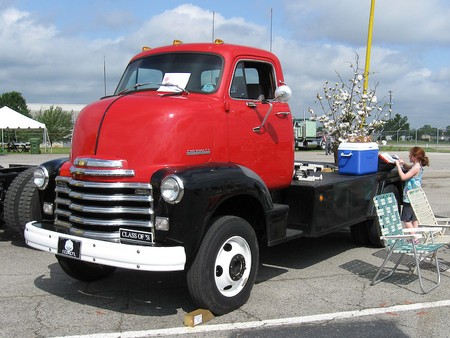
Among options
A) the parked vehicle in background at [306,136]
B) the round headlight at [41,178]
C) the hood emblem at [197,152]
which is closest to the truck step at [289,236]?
the hood emblem at [197,152]

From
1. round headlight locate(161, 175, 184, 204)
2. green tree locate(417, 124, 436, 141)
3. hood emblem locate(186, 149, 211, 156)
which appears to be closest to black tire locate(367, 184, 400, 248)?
hood emblem locate(186, 149, 211, 156)

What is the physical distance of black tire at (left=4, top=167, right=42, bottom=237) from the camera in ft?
22.8

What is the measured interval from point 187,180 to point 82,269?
2115 mm

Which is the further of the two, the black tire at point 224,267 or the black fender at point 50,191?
the black fender at point 50,191

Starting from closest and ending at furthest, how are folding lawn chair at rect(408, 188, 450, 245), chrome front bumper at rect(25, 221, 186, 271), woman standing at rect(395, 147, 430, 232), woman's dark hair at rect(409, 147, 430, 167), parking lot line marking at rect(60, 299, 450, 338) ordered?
1. chrome front bumper at rect(25, 221, 186, 271)
2. parking lot line marking at rect(60, 299, 450, 338)
3. folding lawn chair at rect(408, 188, 450, 245)
4. woman standing at rect(395, 147, 430, 232)
5. woman's dark hair at rect(409, 147, 430, 167)

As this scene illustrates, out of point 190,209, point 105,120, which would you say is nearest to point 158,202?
point 190,209

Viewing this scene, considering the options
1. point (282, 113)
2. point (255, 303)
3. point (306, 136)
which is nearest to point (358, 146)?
point (282, 113)

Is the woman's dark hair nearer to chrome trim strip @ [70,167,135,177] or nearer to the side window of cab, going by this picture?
the side window of cab

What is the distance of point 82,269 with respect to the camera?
224 inches

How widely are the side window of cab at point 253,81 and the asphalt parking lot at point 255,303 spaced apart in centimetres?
208

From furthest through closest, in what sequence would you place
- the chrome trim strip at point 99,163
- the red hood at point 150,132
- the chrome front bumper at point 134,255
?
1. the red hood at point 150,132
2. the chrome trim strip at point 99,163
3. the chrome front bumper at point 134,255

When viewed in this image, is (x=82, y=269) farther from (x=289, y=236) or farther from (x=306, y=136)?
(x=306, y=136)

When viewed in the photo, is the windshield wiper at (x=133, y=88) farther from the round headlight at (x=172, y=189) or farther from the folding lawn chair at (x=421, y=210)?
the folding lawn chair at (x=421, y=210)

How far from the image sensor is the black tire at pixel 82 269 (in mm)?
5586
